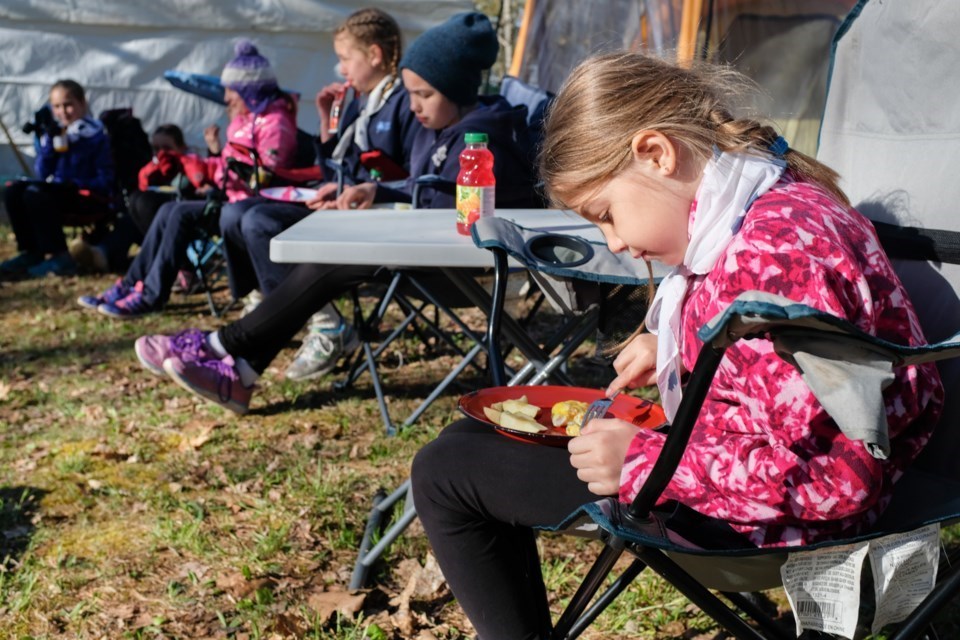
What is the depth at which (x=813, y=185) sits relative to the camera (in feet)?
5.25

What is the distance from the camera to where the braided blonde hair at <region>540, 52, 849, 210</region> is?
5.40 feet

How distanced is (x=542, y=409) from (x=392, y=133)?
2721mm

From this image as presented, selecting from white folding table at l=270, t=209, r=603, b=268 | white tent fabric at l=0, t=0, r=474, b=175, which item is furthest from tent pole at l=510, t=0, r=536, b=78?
white folding table at l=270, t=209, r=603, b=268

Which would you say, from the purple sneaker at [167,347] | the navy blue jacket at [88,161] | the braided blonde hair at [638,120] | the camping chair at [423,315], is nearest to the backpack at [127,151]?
the navy blue jacket at [88,161]

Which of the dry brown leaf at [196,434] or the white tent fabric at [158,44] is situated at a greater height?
the white tent fabric at [158,44]

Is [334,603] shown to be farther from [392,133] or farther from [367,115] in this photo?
[367,115]

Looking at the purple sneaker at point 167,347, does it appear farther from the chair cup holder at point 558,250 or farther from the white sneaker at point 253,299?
the chair cup holder at point 558,250

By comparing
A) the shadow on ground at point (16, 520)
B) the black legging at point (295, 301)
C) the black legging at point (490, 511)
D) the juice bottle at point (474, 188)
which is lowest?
the shadow on ground at point (16, 520)

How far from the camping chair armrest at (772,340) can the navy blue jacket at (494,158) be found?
2223 millimetres

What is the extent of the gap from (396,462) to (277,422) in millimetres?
676

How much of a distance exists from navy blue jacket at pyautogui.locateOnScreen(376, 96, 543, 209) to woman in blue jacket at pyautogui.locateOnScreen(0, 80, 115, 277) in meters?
3.62

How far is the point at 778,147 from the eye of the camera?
1691 mm

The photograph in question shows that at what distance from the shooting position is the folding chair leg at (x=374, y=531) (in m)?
2.44

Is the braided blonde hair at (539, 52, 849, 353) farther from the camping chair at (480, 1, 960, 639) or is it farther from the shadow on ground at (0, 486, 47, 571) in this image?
the shadow on ground at (0, 486, 47, 571)
